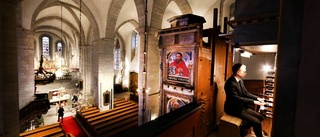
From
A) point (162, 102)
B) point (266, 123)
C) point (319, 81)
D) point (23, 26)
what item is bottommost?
point (266, 123)

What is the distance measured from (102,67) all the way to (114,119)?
152 inches

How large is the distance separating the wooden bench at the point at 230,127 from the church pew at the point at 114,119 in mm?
7766

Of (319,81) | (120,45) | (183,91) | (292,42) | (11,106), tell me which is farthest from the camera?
(120,45)

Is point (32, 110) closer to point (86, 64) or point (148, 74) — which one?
point (148, 74)

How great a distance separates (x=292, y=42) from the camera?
1.18 metres

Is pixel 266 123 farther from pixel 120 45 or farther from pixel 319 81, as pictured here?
pixel 120 45

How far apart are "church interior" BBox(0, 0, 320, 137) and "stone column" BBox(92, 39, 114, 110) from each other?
0.25ft

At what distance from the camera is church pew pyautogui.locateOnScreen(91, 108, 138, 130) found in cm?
873

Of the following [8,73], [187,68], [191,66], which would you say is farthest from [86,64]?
[191,66]

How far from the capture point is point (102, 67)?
33.9 ft

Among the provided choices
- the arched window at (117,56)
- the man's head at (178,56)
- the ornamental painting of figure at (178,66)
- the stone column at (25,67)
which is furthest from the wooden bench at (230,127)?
the arched window at (117,56)

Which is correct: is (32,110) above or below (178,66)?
below

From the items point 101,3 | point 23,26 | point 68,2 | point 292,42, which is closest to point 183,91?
point 292,42

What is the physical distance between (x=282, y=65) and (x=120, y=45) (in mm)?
17796
